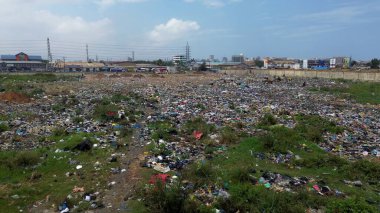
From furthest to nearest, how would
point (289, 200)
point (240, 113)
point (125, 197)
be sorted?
point (240, 113)
point (125, 197)
point (289, 200)

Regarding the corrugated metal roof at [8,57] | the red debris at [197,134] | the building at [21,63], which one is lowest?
the red debris at [197,134]

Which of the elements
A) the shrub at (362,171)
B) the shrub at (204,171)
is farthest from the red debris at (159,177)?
the shrub at (362,171)

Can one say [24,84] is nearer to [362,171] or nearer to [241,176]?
[241,176]

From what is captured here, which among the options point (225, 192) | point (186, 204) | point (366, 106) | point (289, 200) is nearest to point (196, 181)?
point (225, 192)

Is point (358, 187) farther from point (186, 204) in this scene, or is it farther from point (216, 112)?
point (216, 112)

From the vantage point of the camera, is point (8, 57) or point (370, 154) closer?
point (370, 154)

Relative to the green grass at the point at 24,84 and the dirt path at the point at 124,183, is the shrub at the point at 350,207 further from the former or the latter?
the green grass at the point at 24,84

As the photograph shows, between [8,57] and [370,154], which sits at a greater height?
[8,57]
